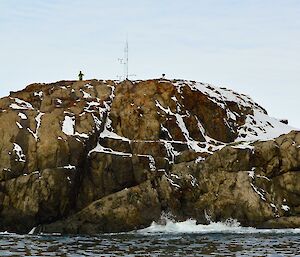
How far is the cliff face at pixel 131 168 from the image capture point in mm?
53938

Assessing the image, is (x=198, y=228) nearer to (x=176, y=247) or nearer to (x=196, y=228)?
(x=196, y=228)

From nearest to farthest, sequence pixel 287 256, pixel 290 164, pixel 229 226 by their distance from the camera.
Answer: pixel 287 256
pixel 229 226
pixel 290 164

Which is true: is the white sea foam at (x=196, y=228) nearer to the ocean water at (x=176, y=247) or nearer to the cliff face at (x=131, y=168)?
the cliff face at (x=131, y=168)

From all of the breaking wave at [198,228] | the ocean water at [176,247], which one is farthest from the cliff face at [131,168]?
the ocean water at [176,247]

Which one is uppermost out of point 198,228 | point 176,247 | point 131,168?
point 131,168

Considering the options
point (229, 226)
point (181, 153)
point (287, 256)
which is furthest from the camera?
point (181, 153)

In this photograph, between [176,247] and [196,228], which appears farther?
[196,228]

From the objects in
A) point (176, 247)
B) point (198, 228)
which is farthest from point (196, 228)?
point (176, 247)

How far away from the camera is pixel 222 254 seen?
30031 mm

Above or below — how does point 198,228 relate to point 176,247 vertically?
above

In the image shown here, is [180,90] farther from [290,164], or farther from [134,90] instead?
[290,164]

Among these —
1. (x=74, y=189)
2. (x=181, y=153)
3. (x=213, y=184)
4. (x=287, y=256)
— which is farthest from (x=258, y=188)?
(x=287, y=256)

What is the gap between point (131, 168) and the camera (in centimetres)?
5881

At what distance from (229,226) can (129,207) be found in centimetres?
954
